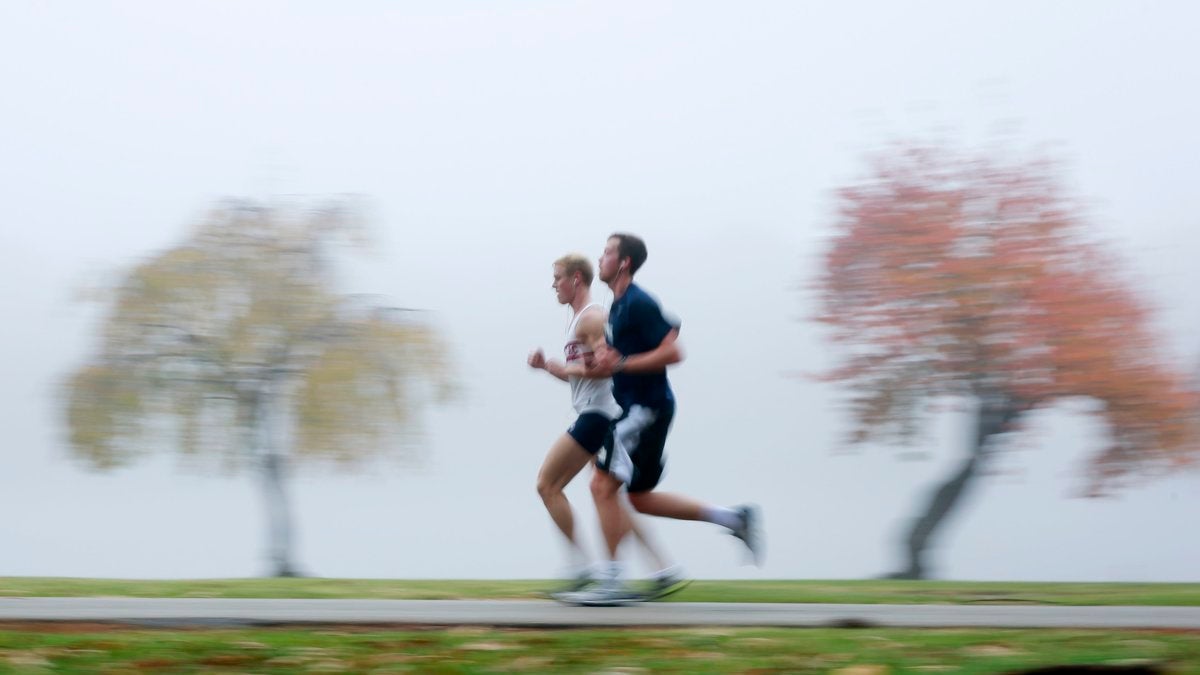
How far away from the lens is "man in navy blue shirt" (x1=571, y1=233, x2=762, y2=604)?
675cm

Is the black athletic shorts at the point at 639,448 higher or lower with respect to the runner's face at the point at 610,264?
lower

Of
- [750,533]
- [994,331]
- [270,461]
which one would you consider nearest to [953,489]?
[994,331]

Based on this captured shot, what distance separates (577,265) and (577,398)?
0.63 metres

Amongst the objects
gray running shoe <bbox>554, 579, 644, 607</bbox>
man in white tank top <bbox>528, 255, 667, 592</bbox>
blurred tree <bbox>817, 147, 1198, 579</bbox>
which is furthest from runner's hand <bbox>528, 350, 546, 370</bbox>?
blurred tree <bbox>817, 147, 1198, 579</bbox>

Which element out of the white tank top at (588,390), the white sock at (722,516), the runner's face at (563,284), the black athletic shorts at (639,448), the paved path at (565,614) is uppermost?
the runner's face at (563,284)

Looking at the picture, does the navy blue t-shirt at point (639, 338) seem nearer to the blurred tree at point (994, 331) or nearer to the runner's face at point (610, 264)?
the runner's face at point (610, 264)

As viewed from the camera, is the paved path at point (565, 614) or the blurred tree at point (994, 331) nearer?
the paved path at point (565, 614)

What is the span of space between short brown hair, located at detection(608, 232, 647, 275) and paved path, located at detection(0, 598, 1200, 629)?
5.28 ft

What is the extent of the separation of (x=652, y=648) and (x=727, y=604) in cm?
223

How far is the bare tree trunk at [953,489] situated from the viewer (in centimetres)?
1936

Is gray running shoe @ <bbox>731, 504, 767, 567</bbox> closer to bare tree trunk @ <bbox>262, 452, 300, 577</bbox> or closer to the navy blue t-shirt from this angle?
the navy blue t-shirt

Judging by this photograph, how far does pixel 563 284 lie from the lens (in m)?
7.02

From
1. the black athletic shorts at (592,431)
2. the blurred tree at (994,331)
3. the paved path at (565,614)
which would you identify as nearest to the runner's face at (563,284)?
the black athletic shorts at (592,431)

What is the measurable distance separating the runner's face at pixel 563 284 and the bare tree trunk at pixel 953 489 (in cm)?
1326
